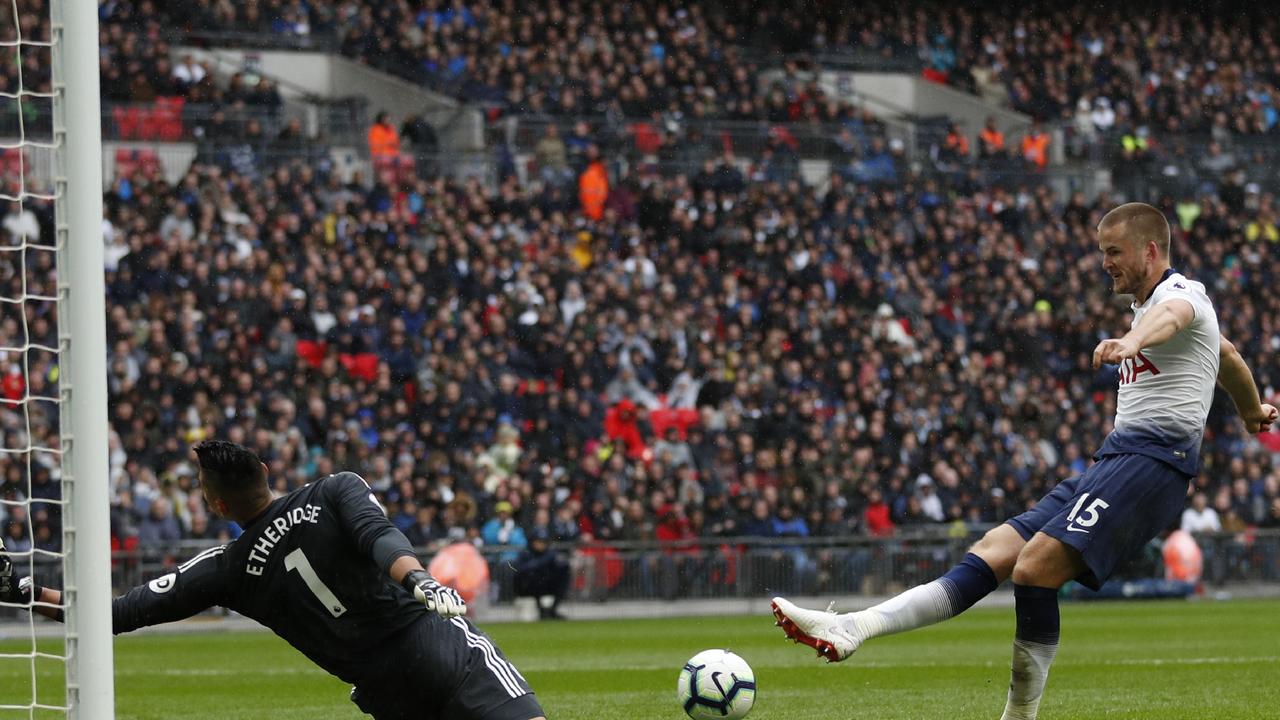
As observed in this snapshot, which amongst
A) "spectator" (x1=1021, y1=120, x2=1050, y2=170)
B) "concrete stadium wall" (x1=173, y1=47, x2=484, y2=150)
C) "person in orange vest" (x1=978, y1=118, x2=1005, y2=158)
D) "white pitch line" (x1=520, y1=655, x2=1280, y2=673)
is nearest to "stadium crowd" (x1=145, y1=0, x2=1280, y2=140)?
"concrete stadium wall" (x1=173, y1=47, x2=484, y2=150)

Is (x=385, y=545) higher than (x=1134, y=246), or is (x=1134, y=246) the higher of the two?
(x=1134, y=246)

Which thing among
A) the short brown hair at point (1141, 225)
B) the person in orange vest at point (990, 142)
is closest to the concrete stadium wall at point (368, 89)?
the person in orange vest at point (990, 142)

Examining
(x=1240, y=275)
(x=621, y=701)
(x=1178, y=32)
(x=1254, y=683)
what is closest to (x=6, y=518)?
(x=621, y=701)

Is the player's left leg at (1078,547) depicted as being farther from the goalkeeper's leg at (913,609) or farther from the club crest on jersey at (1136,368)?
the club crest on jersey at (1136,368)

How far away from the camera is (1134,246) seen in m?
7.15

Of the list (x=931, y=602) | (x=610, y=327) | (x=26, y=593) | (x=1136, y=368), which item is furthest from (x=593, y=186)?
(x=26, y=593)

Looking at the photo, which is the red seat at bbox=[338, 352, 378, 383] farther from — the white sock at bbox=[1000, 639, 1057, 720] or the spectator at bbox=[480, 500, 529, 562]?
the white sock at bbox=[1000, 639, 1057, 720]

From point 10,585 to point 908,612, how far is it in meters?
3.31

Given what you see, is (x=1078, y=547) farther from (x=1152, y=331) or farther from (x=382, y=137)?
(x=382, y=137)

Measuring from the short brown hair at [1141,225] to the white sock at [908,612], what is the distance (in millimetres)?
1553

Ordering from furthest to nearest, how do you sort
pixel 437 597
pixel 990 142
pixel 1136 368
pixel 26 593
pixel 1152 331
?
pixel 990 142
pixel 1136 368
pixel 1152 331
pixel 26 593
pixel 437 597

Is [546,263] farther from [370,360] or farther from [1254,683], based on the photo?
[1254,683]

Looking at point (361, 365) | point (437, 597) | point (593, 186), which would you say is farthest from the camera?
→ point (593, 186)

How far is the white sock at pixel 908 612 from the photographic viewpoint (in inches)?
277
